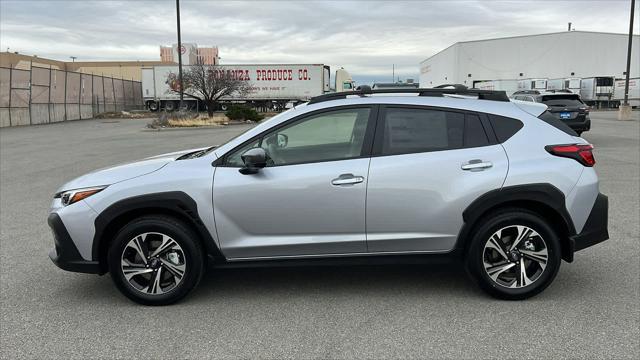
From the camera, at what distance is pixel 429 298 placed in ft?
13.9

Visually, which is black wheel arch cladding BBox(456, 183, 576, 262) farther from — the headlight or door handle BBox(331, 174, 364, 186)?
the headlight

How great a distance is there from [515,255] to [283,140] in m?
2.07

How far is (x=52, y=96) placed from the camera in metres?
35.7

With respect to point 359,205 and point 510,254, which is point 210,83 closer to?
point 359,205

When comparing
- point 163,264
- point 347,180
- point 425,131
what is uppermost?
point 425,131


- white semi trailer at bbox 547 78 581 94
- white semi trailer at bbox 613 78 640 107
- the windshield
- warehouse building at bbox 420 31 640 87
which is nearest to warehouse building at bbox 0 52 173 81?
warehouse building at bbox 420 31 640 87

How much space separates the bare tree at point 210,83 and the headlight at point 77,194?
1392 inches

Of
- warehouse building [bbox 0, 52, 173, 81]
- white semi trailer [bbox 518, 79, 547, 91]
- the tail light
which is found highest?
warehouse building [bbox 0, 52, 173, 81]

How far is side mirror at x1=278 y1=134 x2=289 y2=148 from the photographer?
4217 mm

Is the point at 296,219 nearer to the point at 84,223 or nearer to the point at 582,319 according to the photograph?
the point at 84,223

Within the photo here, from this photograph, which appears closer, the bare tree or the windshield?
the windshield

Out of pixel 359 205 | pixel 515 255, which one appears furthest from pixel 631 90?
pixel 359 205

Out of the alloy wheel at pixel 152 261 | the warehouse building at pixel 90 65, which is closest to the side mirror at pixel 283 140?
the alloy wheel at pixel 152 261

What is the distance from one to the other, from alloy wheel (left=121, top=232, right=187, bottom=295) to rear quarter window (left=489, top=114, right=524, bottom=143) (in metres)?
→ 2.69
